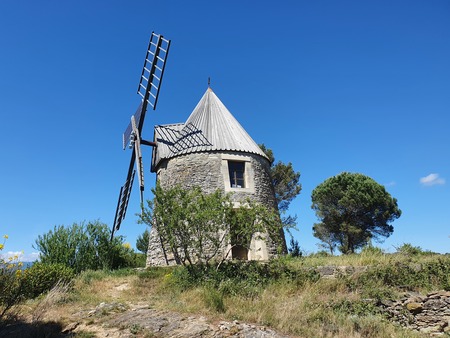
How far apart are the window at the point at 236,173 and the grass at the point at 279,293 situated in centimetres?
486

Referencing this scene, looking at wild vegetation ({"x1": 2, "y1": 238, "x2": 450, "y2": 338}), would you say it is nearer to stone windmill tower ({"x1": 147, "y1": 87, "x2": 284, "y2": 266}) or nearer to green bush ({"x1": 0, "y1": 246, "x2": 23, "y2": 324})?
green bush ({"x1": 0, "y1": 246, "x2": 23, "y2": 324})

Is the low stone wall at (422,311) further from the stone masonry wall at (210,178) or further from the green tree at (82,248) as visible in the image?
the green tree at (82,248)

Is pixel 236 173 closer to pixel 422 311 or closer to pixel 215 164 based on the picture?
pixel 215 164

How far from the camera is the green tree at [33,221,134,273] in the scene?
592 inches

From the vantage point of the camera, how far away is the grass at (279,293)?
25.7 feet

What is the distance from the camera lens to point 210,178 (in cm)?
1520

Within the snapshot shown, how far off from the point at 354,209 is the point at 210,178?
44.5ft

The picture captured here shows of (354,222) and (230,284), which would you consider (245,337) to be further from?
(354,222)

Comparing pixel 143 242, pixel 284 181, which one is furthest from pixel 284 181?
pixel 143 242

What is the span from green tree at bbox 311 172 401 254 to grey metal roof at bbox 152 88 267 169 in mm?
10187

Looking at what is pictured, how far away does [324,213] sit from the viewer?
25.5m

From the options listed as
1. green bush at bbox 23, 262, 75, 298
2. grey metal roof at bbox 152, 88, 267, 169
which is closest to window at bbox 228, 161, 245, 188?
grey metal roof at bbox 152, 88, 267, 169

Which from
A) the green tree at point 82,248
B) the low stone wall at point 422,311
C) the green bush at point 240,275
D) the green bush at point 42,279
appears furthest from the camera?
the green tree at point 82,248

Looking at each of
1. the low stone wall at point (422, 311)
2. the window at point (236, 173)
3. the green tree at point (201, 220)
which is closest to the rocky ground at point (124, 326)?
the green tree at point (201, 220)
